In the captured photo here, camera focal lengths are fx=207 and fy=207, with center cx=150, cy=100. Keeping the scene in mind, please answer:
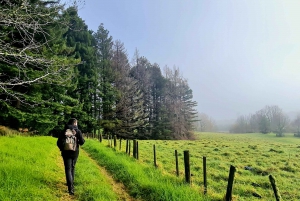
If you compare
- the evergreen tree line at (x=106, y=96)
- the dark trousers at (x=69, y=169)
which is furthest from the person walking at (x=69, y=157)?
the evergreen tree line at (x=106, y=96)

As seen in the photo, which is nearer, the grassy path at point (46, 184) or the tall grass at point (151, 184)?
the grassy path at point (46, 184)

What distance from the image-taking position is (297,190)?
8.67 metres

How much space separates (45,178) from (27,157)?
8.61 feet

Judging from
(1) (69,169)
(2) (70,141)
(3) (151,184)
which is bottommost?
(3) (151,184)

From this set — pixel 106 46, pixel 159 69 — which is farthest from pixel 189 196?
pixel 159 69

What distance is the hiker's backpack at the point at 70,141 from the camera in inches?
224

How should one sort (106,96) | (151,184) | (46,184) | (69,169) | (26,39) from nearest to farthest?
(26,39)
(69,169)
(46,184)
(151,184)
(106,96)

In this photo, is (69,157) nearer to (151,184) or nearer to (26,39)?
(151,184)

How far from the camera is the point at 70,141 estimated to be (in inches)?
226

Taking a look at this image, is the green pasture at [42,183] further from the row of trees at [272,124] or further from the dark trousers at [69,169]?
the row of trees at [272,124]

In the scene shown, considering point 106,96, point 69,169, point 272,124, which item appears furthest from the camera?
point 272,124

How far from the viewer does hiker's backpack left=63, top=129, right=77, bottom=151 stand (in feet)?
18.7

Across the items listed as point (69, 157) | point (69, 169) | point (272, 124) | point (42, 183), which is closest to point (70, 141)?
point (69, 157)

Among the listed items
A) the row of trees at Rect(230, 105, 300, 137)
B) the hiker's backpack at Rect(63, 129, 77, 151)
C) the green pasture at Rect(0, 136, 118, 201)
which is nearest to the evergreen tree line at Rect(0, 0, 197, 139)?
the green pasture at Rect(0, 136, 118, 201)
